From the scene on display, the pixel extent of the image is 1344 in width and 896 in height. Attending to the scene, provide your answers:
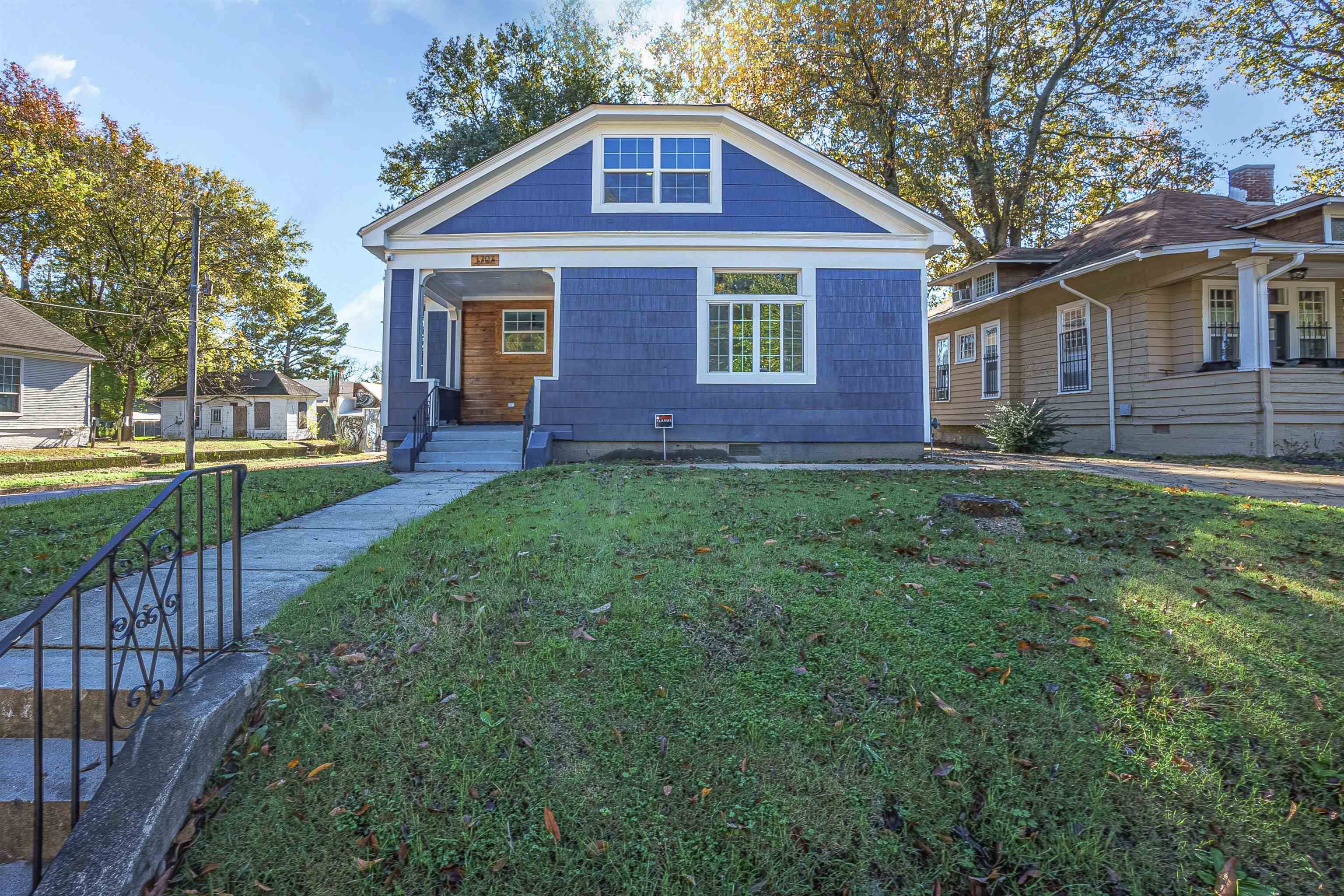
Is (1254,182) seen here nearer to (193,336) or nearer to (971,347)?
(971,347)

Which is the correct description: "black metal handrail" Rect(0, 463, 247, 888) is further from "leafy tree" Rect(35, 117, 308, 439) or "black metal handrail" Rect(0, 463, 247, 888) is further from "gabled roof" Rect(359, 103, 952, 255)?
"leafy tree" Rect(35, 117, 308, 439)

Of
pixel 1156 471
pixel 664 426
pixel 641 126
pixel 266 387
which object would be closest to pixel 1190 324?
pixel 1156 471

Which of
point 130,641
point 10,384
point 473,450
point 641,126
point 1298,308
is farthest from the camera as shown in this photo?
point 10,384

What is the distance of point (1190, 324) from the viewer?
11.4 metres

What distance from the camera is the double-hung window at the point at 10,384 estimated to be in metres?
17.0

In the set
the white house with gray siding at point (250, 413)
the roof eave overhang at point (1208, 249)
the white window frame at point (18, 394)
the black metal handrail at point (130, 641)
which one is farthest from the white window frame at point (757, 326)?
the white house with gray siding at point (250, 413)

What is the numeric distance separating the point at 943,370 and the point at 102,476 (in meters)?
20.5

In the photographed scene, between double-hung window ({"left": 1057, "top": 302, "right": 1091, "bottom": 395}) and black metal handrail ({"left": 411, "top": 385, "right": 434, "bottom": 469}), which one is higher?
double-hung window ({"left": 1057, "top": 302, "right": 1091, "bottom": 395})

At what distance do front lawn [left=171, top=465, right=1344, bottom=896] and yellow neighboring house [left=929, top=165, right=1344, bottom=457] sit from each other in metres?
9.06

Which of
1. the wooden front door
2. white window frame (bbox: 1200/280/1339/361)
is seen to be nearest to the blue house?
the wooden front door

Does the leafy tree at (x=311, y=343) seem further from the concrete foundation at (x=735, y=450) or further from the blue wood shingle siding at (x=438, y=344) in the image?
the concrete foundation at (x=735, y=450)

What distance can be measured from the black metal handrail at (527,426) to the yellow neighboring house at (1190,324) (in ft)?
35.5

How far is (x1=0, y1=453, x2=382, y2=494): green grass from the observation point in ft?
30.0

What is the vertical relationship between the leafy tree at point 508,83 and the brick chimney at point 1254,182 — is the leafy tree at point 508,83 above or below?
above
